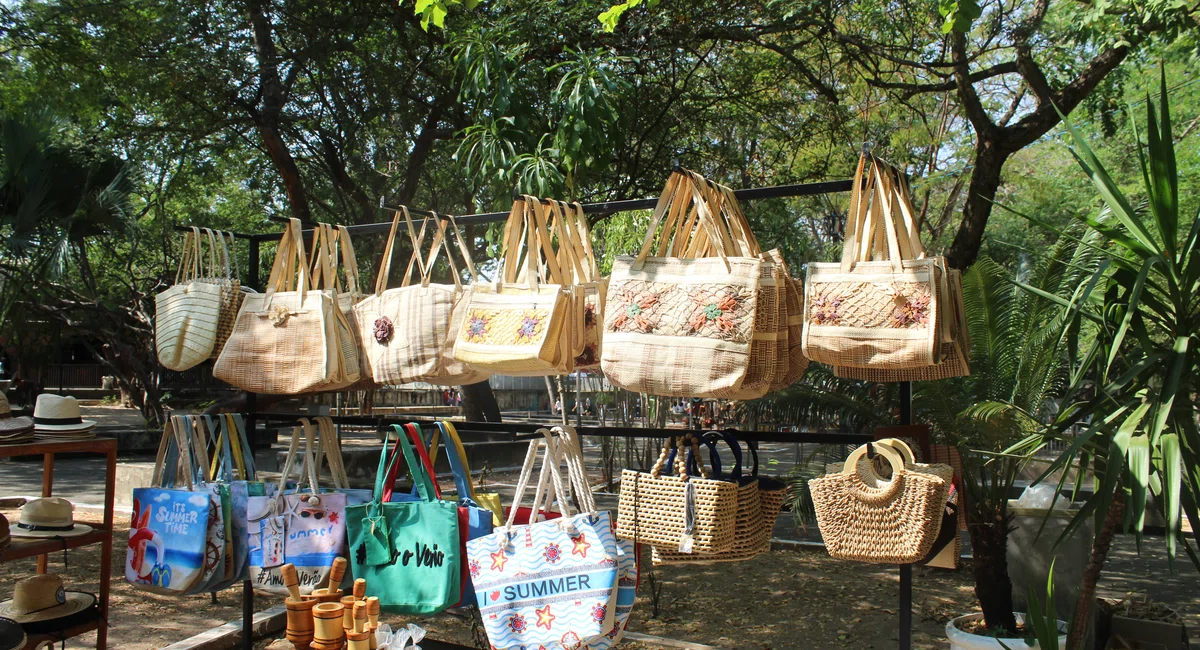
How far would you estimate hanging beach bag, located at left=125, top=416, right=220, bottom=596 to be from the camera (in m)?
3.87

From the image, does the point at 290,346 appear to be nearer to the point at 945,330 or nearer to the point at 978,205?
the point at 945,330

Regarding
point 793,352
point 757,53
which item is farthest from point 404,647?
point 757,53

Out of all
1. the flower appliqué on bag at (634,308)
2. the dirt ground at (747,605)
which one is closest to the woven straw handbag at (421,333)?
the flower appliqué on bag at (634,308)

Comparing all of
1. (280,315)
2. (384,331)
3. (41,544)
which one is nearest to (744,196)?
(384,331)

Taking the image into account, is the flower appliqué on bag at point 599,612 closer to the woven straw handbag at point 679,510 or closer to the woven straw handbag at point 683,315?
the woven straw handbag at point 679,510

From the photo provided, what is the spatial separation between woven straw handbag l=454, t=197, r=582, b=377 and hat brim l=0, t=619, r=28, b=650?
6.31 ft

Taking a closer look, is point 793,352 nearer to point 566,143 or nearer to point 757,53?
point 566,143

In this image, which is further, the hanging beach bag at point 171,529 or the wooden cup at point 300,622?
the hanging beach bag at point 171,529

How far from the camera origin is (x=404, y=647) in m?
3.40

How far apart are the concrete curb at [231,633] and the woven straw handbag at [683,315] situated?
2.70 metres

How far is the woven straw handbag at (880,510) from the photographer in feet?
9.33

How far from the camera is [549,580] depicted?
3020 millimetres

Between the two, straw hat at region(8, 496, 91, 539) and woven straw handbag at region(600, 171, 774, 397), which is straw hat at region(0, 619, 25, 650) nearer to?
straw hat at region(8, 496, 91, 539)

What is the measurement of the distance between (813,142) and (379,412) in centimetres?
1401
